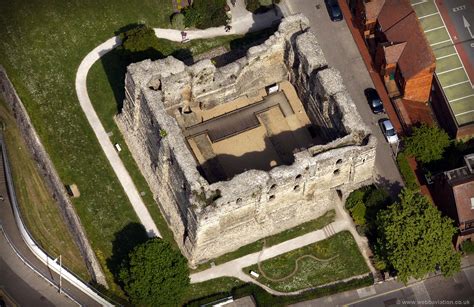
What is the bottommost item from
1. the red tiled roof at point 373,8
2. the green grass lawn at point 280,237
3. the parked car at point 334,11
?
the green grass lawn at point 280,237

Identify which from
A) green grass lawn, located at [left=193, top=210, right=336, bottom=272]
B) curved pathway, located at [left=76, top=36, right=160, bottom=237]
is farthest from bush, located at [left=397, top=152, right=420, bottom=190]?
curved pathway, located at [left=76, top=36, right=160, bottom=237]

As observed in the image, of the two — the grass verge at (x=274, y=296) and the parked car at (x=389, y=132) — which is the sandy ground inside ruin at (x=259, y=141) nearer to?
the parked car at (x=389, y=132)

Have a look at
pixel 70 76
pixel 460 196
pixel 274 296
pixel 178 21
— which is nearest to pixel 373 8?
pixel 178 21

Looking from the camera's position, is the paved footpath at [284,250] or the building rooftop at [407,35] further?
the building rooftop at [407,35]

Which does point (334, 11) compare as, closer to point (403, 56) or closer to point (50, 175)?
point (403, 56)

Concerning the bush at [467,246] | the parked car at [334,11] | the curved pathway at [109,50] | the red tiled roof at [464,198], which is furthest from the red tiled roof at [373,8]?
the bush at [467,246]

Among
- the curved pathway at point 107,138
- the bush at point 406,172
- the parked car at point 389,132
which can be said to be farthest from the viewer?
the parked car at point 389,132

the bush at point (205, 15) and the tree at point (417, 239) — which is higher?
the bush at point (205, 15)
